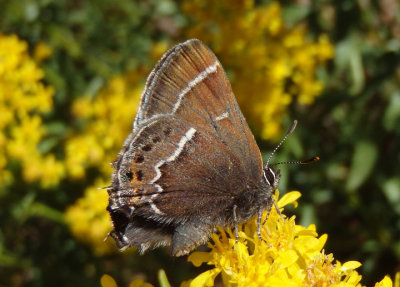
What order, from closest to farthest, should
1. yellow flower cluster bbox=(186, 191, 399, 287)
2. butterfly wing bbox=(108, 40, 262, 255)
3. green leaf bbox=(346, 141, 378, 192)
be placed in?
yellow flower cluster bbox=(186, 191, 399, 287) → butterfly wing bbox=(108, 40, 262, 255) → green leaf bbox=(346, 141, 378, 192)

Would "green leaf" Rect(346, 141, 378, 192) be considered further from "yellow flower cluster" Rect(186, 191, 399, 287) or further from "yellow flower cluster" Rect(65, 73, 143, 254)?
"yellow flower cluster" Rect(65, 73, 143, 254)

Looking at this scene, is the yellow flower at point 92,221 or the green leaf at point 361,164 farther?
the yellow flower at point 92,221

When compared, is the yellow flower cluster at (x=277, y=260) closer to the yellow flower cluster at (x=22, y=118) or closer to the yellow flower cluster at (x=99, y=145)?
the yellow flower cluster at (x=99, y=145)

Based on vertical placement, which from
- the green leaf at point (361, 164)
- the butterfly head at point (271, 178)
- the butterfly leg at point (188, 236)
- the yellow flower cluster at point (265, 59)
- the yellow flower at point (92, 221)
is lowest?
the green leaf at point (361, 164)

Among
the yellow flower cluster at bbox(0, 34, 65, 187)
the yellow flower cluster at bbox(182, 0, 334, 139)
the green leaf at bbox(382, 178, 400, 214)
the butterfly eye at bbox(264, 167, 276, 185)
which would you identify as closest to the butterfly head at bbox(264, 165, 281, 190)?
the butterfly eye at bbox(264, 167, 276, 185)

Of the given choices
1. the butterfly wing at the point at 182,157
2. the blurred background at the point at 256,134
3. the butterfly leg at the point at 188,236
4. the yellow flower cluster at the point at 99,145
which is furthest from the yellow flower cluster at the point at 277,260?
the yellow flower cluster at the point at 99,145
